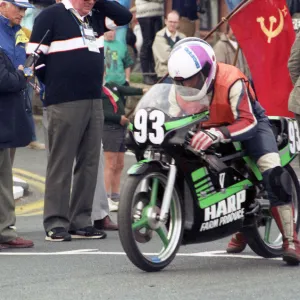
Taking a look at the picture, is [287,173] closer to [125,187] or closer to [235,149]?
[235,149]

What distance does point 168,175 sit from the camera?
8344mm

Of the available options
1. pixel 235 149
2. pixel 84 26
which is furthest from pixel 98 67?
pixel 235 149

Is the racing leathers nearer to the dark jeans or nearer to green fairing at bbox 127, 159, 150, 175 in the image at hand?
green fairing at bbox 127, 159, 150, 175

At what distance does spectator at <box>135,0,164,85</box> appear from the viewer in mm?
18766

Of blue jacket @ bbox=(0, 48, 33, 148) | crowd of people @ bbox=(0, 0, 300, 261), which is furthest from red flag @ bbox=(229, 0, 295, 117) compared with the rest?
blue jacket @ bbox=(0, 48, 33, 148)

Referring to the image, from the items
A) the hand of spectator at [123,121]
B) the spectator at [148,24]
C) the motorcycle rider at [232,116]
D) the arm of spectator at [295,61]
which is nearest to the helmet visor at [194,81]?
the motorcycle rider at [232,116]

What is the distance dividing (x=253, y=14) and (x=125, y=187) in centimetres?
472

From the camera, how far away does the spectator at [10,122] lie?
32.8ft

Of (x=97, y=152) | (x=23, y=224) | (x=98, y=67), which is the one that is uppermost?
(x=98, y=67)

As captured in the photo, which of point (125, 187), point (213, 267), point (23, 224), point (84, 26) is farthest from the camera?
point (23, 224)

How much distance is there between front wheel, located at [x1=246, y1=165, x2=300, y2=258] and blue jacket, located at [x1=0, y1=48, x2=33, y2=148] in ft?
6.72

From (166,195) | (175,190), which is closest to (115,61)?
(175,190)

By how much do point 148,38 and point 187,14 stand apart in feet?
→ 2.39

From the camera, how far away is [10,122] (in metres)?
10.1
